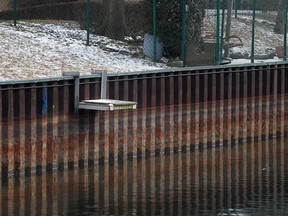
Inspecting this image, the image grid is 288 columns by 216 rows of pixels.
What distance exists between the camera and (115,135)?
3412 centimetres

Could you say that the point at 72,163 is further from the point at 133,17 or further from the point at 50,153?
the point at 133,17

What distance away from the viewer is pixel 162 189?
30.8 m

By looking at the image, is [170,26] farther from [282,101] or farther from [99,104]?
[99,104]

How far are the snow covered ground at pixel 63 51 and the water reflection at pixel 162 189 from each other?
4.39 metres

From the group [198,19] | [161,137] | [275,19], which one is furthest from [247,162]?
[275,19]

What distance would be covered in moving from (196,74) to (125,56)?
13.6 feet

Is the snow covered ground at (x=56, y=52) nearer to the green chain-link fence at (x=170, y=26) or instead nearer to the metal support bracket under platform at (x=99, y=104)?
the green chain-link fence at (x=170, y=26)

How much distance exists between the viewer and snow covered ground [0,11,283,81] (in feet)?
120

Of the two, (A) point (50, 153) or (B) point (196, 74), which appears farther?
(B) point (196, 74)

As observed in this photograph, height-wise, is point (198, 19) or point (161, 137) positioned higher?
point (198, 19)

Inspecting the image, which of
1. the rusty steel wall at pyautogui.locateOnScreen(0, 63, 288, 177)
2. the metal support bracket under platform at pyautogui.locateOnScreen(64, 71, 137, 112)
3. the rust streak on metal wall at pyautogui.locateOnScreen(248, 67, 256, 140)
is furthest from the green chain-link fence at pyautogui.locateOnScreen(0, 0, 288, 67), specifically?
the metal support bracket under platform at pyautogui.locateOnScreen(64, 71, 137, 112)

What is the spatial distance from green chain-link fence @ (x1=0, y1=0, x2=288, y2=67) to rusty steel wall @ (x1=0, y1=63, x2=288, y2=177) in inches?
79.9

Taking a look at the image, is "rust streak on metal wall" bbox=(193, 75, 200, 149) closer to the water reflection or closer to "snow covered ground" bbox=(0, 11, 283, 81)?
the water reflection

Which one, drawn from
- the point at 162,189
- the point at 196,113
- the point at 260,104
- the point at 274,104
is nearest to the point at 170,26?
the point at 260,104
